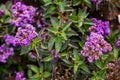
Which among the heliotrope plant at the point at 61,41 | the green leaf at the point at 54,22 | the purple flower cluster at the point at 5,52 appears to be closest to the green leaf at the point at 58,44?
the heliotrope plant at the point at 61,41

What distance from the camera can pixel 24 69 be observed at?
10.1ft

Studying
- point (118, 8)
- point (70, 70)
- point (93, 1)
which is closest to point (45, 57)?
point (70, 70)

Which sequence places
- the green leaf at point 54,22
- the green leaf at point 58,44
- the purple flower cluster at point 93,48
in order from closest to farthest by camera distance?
the purple flower cluster at point 93,48, the green leaf at point 58,44, the green leaf at point 54,22

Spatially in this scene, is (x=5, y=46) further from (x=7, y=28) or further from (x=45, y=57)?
(x=45, y=57)

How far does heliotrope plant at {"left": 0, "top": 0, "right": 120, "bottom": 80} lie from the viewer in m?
2.36

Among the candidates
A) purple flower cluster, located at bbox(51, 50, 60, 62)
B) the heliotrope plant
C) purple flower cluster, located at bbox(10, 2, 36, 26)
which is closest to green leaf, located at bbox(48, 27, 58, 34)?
the heliotrope plant

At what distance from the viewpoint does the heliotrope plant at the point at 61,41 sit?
7.73 feet

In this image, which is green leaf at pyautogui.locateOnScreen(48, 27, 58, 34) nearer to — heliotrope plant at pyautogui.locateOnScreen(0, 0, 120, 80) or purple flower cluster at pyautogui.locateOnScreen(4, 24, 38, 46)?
heliotrope plant at pyautogui.locateOnScreen(0, 0, 120, 80)

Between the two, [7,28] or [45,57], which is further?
[7,28]

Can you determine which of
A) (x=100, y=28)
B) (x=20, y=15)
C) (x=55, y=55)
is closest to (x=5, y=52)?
(x=20, y=15)

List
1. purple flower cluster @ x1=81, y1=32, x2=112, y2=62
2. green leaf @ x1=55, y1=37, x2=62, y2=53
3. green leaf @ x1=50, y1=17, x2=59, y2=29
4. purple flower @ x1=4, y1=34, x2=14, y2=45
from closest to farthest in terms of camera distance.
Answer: purple flower cluster @ x1=81, y1=32, x2=112, y2=62
green leaf @ x1=55, y1=37, x2=62, y2=53
green leaf @ x1=50, y1=17, x2=59, y2=29
purple flower @ x1=4, y1=34, x2=14, y2=45

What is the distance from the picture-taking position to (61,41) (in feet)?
8.00

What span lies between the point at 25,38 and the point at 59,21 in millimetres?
386

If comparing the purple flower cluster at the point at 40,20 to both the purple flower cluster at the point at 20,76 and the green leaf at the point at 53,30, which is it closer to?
the green leaf at the point at 53,30
